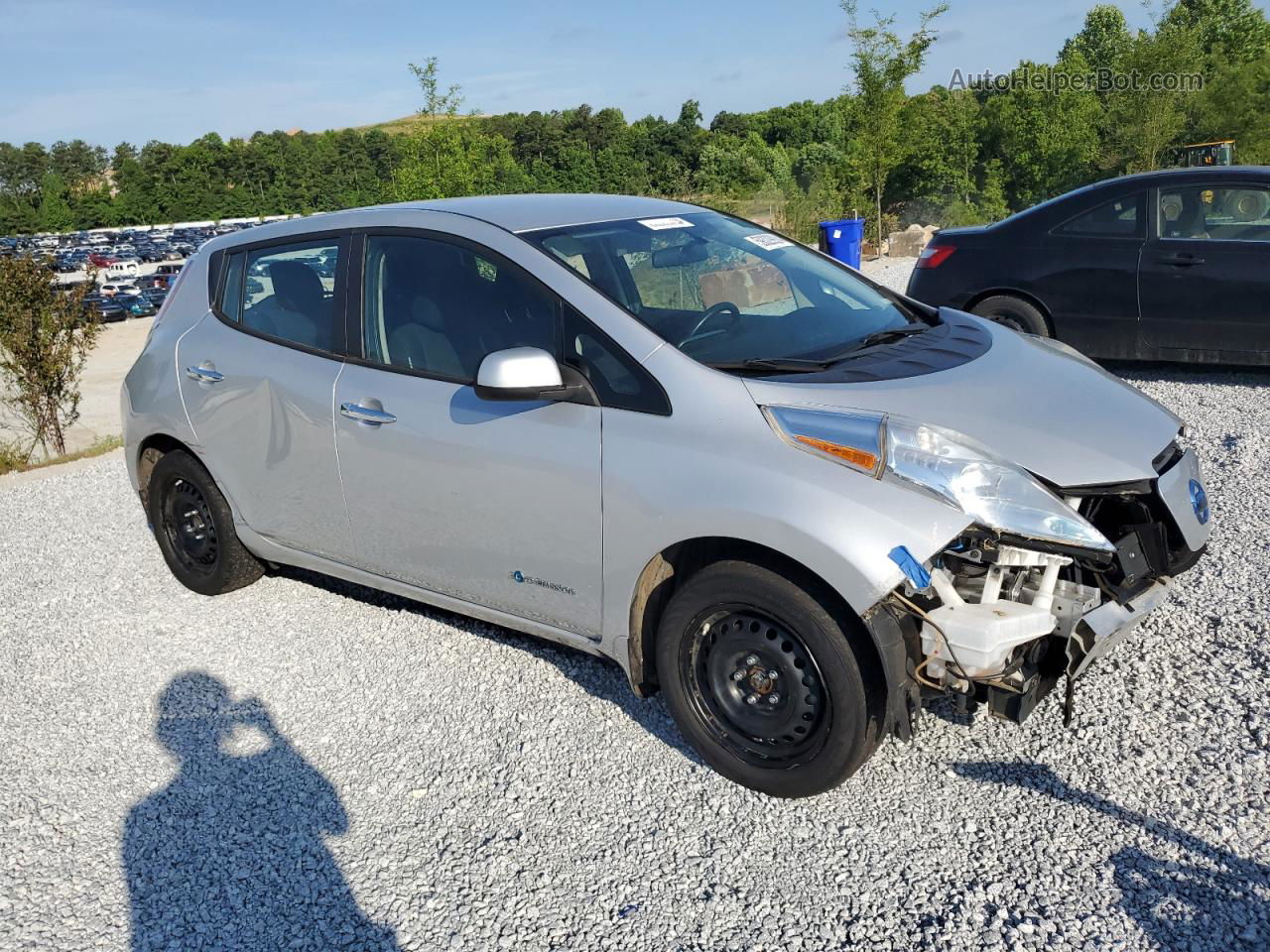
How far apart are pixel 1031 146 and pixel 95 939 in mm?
65363

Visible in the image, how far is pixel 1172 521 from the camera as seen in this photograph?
337cm

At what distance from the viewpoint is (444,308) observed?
4078 mm

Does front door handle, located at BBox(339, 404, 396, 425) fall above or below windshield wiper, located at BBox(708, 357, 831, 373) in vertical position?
below

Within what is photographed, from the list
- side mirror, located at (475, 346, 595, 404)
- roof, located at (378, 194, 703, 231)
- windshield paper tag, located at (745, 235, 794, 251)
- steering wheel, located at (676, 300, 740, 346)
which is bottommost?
side mirror, located at (475, 346, 595, 404)

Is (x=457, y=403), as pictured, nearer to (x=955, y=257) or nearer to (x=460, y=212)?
(x=460, y=212)

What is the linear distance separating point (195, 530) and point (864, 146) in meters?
24.0

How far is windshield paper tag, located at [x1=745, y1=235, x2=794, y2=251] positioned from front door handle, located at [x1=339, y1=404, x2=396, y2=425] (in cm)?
170

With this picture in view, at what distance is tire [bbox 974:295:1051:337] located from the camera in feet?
27.5

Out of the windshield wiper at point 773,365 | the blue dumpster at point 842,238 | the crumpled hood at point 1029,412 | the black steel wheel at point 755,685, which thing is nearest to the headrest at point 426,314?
the windshield wiper at point 773,365

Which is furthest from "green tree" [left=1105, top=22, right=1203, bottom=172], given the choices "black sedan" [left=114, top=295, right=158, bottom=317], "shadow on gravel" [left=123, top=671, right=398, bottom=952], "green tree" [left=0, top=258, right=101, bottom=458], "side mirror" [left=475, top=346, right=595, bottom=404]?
"black sedan" [left=114, top=295, right=158, bottom=317]

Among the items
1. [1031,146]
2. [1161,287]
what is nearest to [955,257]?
[1161,287]

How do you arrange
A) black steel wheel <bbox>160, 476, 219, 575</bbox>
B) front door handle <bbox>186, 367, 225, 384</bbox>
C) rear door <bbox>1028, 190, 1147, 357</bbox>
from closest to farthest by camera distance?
front door handle <bbox>186, 367, 225, 384</bbox> → black steel wheel <bbox>160, 476, 219, 575</bbox> → rear door <bbox>1028, 190, 1147, 357</bbox>

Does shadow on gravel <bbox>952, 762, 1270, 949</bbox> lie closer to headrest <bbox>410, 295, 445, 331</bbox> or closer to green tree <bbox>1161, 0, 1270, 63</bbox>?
headrest <bbox>410, 295, 445, 331</bbox>

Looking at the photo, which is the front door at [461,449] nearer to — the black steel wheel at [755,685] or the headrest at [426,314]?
the headrest at [426,314]
